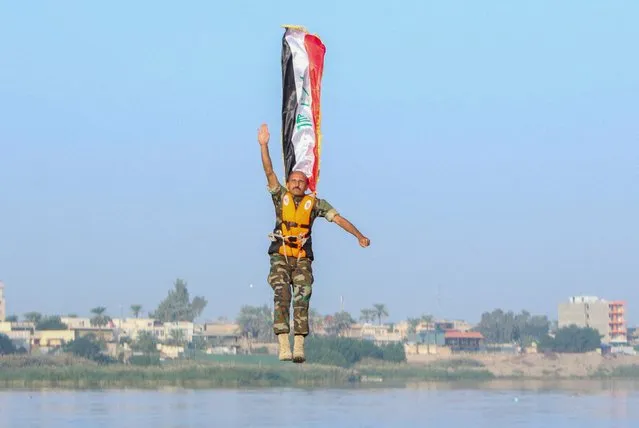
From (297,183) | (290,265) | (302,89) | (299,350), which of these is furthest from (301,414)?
(302,89)

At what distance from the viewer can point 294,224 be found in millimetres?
15727

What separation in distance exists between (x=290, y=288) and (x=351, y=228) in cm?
95

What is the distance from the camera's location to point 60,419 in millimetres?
158000

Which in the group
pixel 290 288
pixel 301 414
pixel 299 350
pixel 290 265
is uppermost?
pixel 290 265

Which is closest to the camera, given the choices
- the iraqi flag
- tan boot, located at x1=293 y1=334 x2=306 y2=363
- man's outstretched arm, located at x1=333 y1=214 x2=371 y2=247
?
tan boot, located at x1=293 y1=334 x2=306 y2=363

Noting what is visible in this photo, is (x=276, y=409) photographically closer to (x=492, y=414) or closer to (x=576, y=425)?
(x=492, y=414)

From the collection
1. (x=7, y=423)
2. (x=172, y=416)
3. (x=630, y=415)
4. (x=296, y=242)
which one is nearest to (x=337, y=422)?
(x=172, y=416)

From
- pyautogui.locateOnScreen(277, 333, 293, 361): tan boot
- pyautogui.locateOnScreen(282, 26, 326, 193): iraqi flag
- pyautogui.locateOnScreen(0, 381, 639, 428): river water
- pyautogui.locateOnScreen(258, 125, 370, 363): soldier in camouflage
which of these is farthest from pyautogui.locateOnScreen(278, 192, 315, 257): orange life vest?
pyautogui.locateOnScreen(0, 381, 639, 428): river water

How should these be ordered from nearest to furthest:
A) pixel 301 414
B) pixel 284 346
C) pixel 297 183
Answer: pixel 297 183, pixel 284 346, pixel 301 414

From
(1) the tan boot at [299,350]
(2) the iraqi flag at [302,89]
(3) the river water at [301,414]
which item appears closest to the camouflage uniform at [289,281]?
(1) the tan boot at [299,350]

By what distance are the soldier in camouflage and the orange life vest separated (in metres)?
0.03

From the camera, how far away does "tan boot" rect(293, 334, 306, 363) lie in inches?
575

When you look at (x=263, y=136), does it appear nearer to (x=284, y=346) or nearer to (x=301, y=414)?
(x=284, y=346)

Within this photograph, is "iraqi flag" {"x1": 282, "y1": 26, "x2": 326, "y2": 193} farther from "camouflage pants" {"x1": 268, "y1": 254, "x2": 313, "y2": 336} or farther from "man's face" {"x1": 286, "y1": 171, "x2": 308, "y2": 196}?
"camouflage pants" {"x1": 268, "y1": 254, "x2": 313, "y2": 336}
